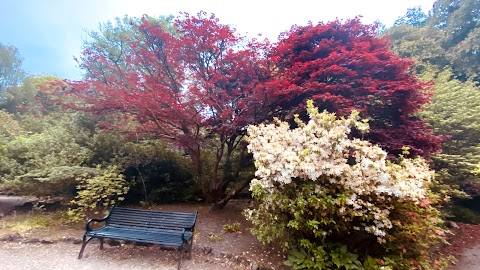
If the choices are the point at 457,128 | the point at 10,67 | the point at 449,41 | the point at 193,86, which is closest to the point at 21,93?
the point at 10,67

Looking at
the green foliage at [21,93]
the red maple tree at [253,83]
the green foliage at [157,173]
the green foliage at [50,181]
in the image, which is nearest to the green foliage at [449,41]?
the red maple tree at [253,83]

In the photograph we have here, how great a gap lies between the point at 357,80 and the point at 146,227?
413 cm

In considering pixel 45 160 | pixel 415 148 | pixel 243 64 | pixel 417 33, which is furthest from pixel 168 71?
pixel 417 33

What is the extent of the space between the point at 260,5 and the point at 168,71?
3.89m

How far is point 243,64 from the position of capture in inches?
187

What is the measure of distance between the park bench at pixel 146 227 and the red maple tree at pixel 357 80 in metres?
2.60

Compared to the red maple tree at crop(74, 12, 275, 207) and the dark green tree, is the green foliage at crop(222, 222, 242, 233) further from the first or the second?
the dark green tree

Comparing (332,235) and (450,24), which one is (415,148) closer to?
(332,235)

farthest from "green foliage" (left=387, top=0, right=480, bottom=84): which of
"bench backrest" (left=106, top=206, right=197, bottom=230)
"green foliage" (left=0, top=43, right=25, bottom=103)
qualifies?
"green foliage" (left=0, top=43, right=25, bottom=103)

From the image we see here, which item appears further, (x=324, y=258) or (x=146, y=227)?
Answer: (x=146, y=227)

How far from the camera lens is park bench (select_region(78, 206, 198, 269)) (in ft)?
10.9

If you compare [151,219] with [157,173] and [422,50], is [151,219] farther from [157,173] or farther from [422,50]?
[422,50]

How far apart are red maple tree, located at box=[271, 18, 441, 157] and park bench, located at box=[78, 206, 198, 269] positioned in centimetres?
260

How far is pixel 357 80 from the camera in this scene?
4.34 m
